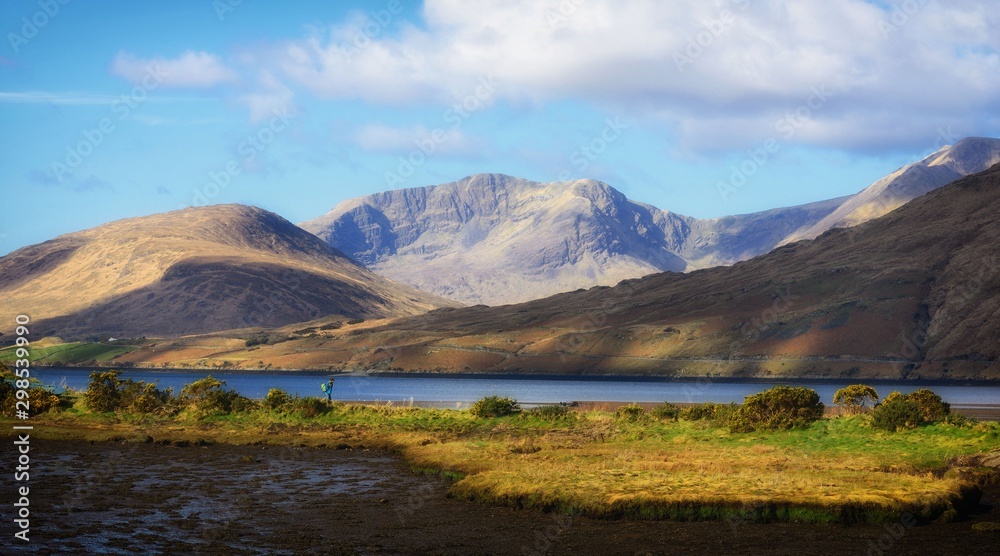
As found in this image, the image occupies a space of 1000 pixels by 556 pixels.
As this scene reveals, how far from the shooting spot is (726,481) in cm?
3231

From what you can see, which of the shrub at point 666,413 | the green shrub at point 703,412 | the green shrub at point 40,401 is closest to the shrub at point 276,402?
the green shrub at point 40,401

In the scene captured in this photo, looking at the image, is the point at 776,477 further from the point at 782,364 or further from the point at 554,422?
the point at 782,364

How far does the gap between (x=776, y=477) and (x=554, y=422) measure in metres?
20.7

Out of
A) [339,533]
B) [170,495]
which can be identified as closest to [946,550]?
[339,533]

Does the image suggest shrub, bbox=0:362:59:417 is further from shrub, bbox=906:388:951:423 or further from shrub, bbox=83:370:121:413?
shrub, bbox=906:388:951:423

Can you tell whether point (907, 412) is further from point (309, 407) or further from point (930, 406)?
point (309, 407)

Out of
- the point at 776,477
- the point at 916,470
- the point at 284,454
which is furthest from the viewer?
the point at 284,454

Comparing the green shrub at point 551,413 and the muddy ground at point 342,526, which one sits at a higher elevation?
the green shrub at point 551,413

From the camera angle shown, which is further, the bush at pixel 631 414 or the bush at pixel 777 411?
the bush at pixel 631 414

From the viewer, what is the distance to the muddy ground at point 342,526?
25984 mm

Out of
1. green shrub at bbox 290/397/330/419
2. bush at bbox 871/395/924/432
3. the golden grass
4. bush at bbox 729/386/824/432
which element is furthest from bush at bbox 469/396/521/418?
bush at bbox 871/395/924/432

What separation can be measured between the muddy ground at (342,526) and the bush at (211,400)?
60.6 ft

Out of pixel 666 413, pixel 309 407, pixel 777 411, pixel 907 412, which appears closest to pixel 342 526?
pixel 777 411

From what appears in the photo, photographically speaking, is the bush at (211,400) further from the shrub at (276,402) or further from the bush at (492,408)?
the bush at (492,408)
